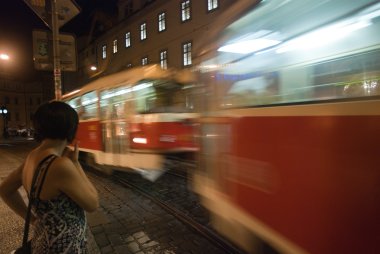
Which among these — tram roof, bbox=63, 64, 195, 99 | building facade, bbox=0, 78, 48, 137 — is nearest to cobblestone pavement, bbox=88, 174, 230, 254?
tram roof, bbox=63, 64, 195, 99

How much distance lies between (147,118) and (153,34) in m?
20.3

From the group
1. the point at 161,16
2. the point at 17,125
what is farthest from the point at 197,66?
the point at 17,125

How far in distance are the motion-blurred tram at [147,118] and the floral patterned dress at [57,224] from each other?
6.59 m

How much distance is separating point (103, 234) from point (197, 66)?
3125 millimetres

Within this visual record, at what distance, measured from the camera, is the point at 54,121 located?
1.99m

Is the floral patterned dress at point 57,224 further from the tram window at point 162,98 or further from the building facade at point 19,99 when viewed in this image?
the building facade at point 19,99

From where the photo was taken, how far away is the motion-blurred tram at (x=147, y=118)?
29.2 feet

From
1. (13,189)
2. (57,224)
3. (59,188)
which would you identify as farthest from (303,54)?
(13,189)

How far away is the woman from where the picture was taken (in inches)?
74.4

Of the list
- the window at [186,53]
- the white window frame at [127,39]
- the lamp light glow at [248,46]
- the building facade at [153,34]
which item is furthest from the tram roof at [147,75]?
the white window frame at [127,39]

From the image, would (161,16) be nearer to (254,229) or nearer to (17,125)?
(254,229)

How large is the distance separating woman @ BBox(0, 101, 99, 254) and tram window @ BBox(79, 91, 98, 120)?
936 cm

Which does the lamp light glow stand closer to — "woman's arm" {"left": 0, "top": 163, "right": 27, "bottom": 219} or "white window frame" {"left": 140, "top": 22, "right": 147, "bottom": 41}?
"woman's arm" {"left": 0, "top": 163, "right": 27, "bottom": 219}

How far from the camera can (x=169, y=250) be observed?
4.76 metres
